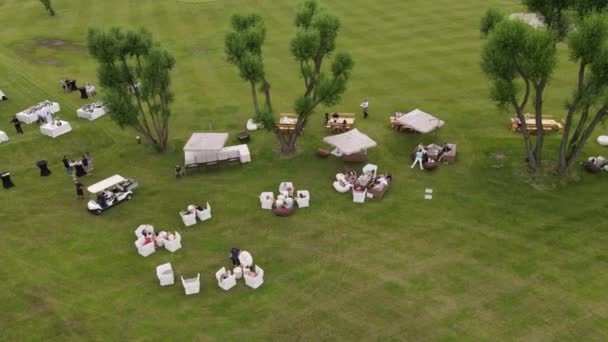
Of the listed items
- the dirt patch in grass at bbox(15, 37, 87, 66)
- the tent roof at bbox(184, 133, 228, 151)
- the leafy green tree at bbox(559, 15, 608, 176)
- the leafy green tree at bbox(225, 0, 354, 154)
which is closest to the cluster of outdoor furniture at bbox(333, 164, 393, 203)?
the leafy green tree at bbox(225, 0, 354, 154)

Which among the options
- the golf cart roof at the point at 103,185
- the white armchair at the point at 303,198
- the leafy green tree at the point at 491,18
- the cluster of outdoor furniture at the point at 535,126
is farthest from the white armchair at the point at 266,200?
the cluster of outdoor furniture at the point at 535,126

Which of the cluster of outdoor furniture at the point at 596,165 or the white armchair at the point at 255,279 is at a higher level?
the cluster of outdoor furniture at the point at 596,165

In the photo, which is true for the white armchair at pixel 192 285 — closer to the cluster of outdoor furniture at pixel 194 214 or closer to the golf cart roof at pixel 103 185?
the cluster of outdoor furniture at pixel 194 214

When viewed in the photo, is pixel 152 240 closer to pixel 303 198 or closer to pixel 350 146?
pixel 303 198

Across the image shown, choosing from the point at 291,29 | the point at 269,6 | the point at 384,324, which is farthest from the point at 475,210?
the point at 269,6

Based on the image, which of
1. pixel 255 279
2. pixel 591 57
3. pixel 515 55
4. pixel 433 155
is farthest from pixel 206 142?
pixel 591 57

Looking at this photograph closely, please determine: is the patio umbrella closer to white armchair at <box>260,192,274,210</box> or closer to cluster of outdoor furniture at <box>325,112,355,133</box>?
white armchair at <box>260,192,274,210</box>

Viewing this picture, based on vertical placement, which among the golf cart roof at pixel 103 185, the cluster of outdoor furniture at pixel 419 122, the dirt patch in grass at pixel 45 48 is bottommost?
the golf cart roof at pixel 103 185

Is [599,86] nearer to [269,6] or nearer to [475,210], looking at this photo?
[475,210]
